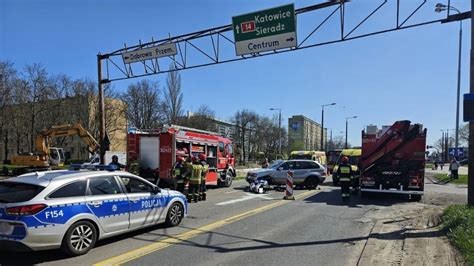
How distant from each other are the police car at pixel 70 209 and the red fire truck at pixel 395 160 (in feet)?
35.7

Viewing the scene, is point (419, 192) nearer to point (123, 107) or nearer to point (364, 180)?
point (364, 180)

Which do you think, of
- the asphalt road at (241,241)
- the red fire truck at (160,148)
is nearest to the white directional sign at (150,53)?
the red fire truck at (160,148)

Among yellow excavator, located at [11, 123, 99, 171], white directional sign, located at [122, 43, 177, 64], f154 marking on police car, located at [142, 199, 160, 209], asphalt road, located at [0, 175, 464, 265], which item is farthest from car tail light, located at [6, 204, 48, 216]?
yellow excavator, located at [11, 123, 99, 171]

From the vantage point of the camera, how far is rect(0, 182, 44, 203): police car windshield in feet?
22.2

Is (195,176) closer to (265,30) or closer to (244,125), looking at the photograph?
(265,30)

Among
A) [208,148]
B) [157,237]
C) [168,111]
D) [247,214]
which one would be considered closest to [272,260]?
[157,237]

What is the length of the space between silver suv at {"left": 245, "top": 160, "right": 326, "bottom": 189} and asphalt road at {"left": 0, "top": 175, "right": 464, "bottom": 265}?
747 centimetres

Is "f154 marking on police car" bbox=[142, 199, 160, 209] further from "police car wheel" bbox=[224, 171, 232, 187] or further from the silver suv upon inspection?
"police car wheel" bbox=[224, 171, 232, 187]

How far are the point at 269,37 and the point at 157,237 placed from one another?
390 inches

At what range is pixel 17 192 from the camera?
692cm

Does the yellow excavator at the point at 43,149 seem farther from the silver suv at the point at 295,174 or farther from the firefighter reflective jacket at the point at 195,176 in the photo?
the firefighter reflective jacket at the point at 195,176

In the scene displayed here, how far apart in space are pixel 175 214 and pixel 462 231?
6.19m

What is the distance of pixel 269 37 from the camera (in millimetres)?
16031

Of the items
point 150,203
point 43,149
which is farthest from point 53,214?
point 43,149
